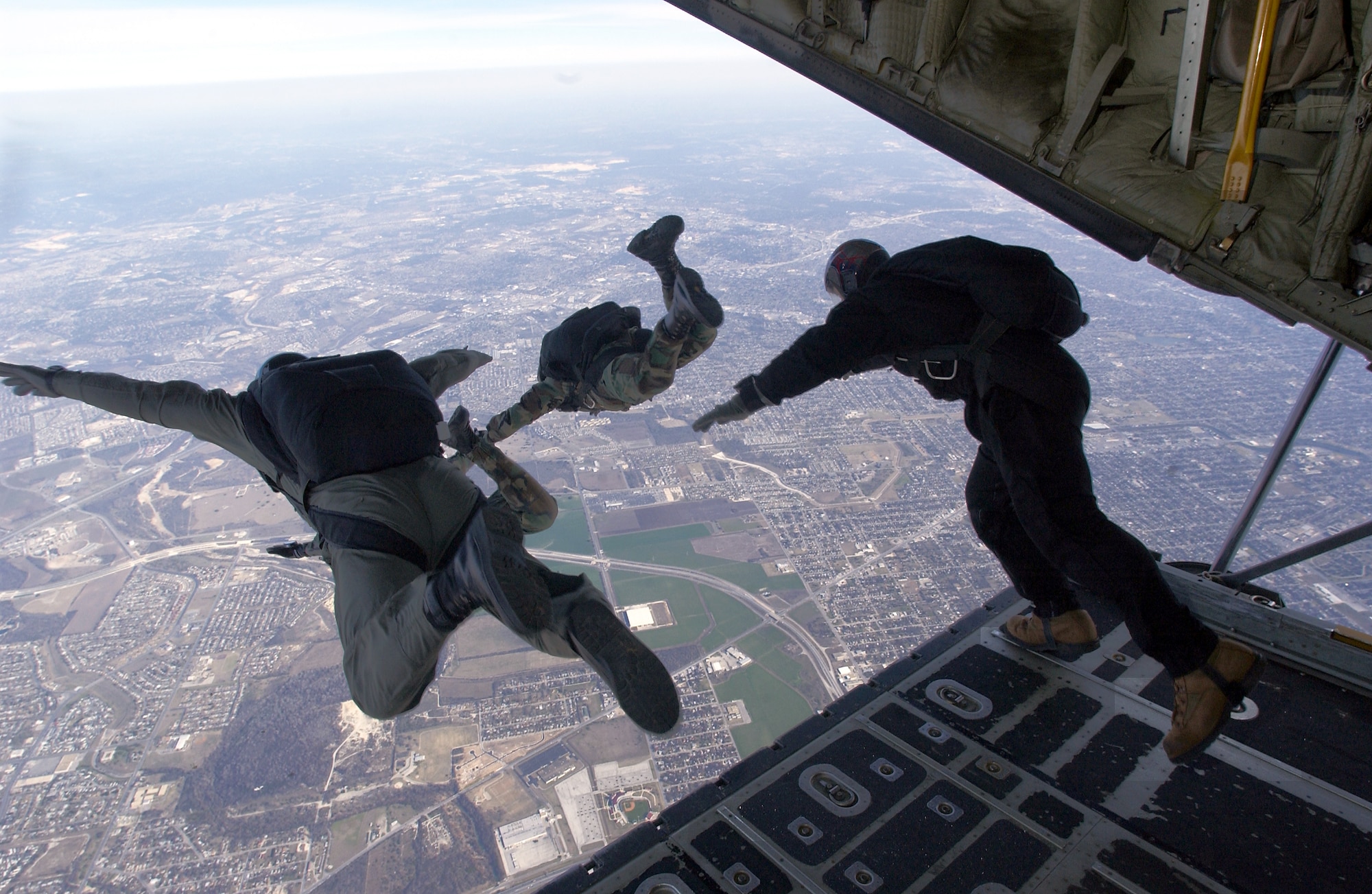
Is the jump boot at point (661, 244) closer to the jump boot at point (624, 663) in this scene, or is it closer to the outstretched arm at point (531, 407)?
the outstretched arm at point (531, 407)

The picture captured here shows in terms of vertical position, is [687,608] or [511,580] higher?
[511,580]

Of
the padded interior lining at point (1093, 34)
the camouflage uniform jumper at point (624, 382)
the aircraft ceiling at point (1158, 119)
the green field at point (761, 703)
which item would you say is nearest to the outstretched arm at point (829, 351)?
the aircraft ceiling at point (1158, 119)

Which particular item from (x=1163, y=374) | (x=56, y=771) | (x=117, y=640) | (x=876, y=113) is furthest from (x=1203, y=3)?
(x=1163, y=374)

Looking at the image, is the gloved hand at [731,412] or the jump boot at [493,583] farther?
the gloved hand at [731,412]

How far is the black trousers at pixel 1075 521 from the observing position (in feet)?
6.89

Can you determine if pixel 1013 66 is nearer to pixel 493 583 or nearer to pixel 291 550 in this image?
pixel 493 583

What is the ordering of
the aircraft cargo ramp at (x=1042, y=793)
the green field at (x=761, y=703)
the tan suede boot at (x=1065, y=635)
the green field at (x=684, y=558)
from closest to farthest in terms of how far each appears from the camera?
the aircraft cargo ramp at (x=1042, y=793), the tan suede boot at (x=1065, y=635), the green field at (x=761, y=703), the green field at (x=684, y=558)

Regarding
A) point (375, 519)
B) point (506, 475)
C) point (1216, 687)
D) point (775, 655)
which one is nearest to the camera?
point (1216, 687)

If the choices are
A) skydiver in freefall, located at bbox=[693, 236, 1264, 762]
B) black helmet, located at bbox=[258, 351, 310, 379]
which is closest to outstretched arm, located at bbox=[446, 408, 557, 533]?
black helmet, located at bbox=[258, 351, 310, 379]

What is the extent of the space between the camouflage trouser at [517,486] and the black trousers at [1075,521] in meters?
2.58

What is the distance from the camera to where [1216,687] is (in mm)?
2143

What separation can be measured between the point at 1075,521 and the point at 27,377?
4.18m

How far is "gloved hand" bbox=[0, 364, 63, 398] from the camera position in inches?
111

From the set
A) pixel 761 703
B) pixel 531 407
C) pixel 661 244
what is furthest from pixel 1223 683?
pixel 761 703
